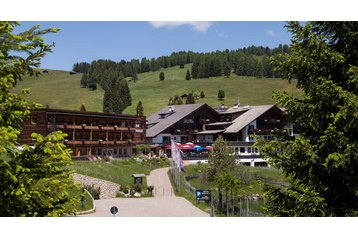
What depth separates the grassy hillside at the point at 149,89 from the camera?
26.3 metres

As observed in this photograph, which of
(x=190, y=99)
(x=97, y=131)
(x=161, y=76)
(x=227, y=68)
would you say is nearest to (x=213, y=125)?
(x=190, y=99)

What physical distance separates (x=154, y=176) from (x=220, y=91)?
→ 35.5ft

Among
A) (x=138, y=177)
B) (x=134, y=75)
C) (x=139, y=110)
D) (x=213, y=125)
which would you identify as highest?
(x=134, y=75)

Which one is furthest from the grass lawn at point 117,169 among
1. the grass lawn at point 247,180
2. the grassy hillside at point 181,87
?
the grassy hillside at point 181,87

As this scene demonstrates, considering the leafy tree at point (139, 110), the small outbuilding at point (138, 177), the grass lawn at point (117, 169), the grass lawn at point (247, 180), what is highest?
the leafy tree at point (139, 110)

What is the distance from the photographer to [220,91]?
3606 cm

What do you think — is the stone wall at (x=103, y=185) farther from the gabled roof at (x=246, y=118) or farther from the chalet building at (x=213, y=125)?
the gabled roof at (x=246, y=118)

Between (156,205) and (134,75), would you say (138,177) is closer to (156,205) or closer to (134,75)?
(156,205)

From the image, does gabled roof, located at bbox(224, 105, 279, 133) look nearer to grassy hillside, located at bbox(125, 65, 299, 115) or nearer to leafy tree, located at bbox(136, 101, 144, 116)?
grassy hillside, located at bbox(125, 65, 299, 115)

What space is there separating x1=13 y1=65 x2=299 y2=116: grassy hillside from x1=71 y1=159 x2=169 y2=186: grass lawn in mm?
3759

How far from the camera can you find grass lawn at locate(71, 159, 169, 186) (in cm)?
2242

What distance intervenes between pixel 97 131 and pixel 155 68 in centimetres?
735

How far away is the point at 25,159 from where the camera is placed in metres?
6.00
